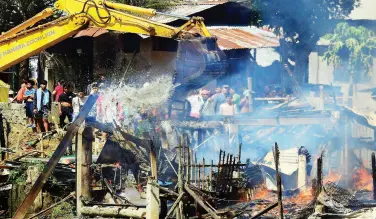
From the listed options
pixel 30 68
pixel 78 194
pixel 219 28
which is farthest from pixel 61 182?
pixel 30 68

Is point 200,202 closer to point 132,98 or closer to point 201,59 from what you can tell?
point 201,59

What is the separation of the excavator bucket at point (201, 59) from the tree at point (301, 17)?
307 inches

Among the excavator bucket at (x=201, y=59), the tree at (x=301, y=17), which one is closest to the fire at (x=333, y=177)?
the excavator bucket at (x=201, y=59)

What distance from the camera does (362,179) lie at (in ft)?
51.0

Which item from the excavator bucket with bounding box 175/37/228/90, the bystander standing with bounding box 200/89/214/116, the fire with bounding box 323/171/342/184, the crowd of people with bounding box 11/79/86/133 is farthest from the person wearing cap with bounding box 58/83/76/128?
the fire with bounding box 323/171/342/184

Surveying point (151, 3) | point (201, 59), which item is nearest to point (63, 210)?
point (201, 59)

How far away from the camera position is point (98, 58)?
1036 inches

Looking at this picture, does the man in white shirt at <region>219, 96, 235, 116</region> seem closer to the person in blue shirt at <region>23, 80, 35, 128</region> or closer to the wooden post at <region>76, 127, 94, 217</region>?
the person in blue shirt at <region>23, 80, 35, 128</region>

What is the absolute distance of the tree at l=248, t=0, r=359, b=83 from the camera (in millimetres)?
23375

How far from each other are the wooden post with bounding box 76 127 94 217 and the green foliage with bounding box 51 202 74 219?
33.0 inches

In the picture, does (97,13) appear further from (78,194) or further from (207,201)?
(207,201)

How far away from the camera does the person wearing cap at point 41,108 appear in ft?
63.7

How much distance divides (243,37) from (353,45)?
471cm

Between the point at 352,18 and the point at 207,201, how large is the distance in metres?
22.3
